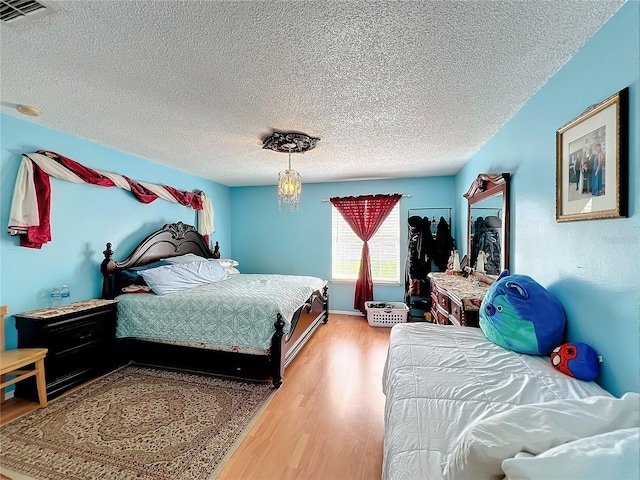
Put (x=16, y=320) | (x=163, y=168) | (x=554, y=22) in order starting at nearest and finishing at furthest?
(x=554, y=22) → (x=16, y=320) → (x=163, y=168)

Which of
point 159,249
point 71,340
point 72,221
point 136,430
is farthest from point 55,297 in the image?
point 136,430

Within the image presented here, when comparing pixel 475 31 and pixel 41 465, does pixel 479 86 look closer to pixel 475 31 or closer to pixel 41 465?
pixel 475 31

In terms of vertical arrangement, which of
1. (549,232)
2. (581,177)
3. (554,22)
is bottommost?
(549,232)

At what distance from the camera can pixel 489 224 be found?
8.69 ft

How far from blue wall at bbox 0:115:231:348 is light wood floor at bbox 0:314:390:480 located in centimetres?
100

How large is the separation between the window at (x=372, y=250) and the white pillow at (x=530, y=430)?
154 inches

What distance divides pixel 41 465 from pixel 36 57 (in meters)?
2.39

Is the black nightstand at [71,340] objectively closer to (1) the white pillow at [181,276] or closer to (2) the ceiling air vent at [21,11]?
(1) the white pillow at [181,276]

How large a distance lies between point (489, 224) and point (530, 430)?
235 cm

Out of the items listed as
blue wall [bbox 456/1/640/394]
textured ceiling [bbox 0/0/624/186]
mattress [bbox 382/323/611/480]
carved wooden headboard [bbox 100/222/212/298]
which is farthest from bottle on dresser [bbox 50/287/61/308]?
blue wall [bbox 456/1/640/394]

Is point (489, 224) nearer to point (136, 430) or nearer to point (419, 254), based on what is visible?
point (419, 254)

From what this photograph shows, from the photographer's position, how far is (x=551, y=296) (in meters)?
1.54

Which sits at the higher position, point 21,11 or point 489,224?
point 21,11

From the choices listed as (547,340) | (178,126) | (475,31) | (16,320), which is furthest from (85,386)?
(475,31)
